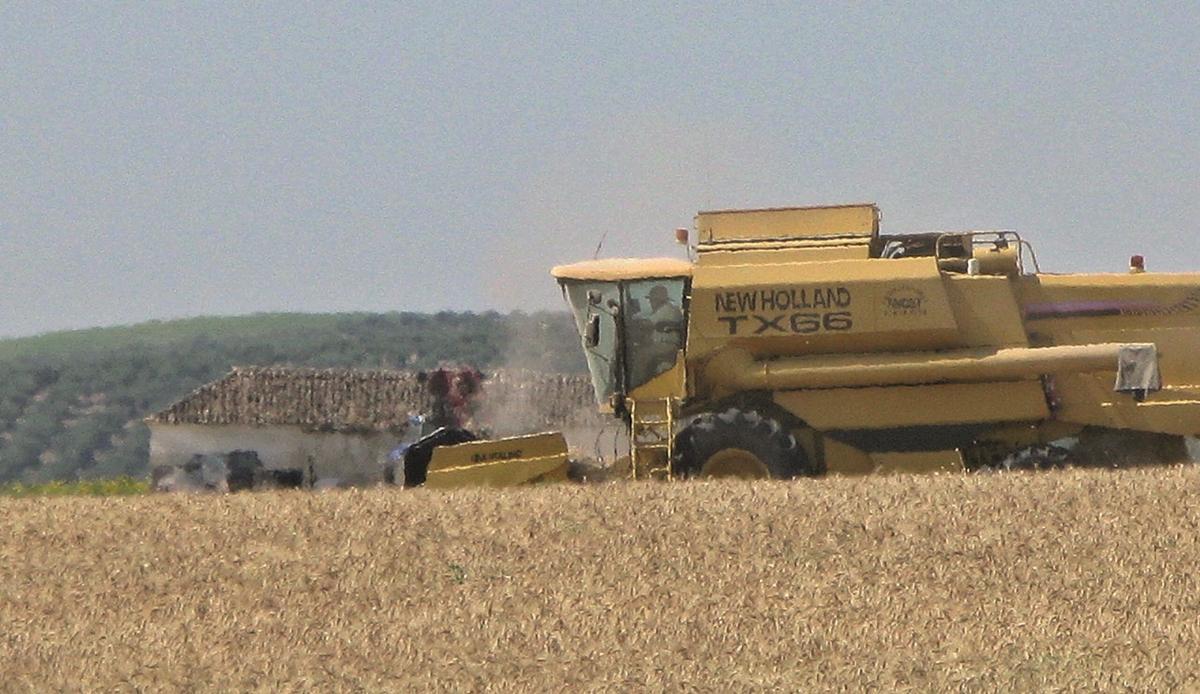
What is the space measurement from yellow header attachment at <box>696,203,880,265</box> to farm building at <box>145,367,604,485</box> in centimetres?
2990

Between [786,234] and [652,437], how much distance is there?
2.21 metres

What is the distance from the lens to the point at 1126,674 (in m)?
11.4

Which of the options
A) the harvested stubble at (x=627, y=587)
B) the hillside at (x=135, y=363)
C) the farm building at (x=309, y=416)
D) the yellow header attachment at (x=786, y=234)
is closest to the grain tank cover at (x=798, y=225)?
the yellow header attachment at (x=786, y=234)

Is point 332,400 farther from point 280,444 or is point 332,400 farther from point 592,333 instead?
point 592,333

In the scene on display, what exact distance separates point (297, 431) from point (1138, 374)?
3472cm

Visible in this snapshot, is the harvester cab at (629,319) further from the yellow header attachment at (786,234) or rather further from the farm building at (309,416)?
the farm building at (309,416)

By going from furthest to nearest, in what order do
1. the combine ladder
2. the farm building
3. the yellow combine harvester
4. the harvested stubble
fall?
the farm building
the combine ladder
the yellow combine harvester
the harvested stubble

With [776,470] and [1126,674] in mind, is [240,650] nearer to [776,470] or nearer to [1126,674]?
[1126,674]

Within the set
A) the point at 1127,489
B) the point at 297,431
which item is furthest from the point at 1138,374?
the point at 297,431

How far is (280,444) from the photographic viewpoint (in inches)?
2077

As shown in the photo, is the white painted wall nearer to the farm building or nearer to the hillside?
the farm building

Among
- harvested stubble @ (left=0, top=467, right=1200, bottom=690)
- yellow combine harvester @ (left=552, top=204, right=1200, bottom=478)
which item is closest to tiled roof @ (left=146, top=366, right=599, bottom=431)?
yellow combine harvester @ (left=552, top=204, right=1200, bottom=478)

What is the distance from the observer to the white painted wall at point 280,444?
171 ft

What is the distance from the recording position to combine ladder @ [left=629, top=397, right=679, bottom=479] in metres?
20.8
